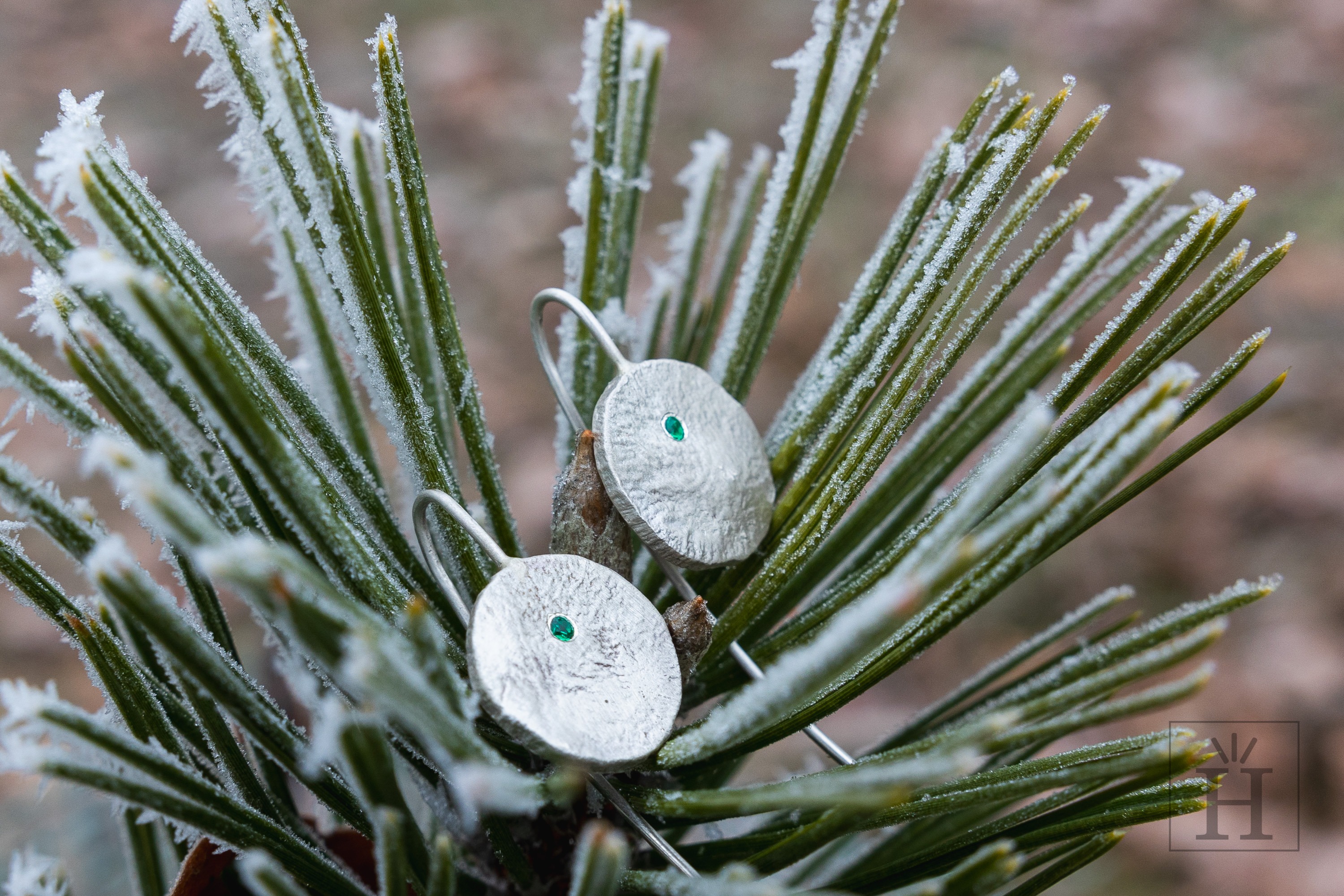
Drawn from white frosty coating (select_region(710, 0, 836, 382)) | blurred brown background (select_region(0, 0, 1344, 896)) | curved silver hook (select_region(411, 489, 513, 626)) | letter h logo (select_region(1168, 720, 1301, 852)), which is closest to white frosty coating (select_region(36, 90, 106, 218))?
curved silver hook (select_region(411, 489, 513, 626))

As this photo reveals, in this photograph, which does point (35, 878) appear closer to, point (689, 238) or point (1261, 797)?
point (689, 238)

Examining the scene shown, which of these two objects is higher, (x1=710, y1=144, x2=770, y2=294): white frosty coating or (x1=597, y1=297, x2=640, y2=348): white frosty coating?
(x1=710, y1=144, x2=770, y2=294): white frosty coating

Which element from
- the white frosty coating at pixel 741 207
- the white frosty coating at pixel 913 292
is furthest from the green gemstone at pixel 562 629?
the white frosty coating at pixel 741 207

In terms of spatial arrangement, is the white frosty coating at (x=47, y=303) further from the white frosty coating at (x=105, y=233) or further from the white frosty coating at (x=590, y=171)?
the white frosty coating at (x=590, y=171)

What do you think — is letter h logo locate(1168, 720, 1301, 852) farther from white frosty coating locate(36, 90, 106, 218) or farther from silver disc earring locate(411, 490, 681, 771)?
white frosty coating locate(36, 90, 106, 218)

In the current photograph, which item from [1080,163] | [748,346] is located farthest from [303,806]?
[1080,163]

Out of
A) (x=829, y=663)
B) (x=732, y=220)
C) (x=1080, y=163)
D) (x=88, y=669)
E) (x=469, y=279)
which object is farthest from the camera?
(x=1080, y=163)

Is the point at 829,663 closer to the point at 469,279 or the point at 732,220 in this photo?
the point at 732,220
